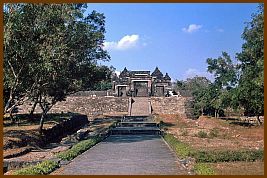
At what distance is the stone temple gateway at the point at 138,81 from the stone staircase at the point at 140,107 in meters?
7.07

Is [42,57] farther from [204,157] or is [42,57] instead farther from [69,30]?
[204,157]

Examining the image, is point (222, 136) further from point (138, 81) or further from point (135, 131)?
point (138, 81)

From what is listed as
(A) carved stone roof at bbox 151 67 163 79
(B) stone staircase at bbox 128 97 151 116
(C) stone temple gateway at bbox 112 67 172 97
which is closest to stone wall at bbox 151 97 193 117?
(B) stone staircase at bbox 128 97 151 116

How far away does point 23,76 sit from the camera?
58.1 ft

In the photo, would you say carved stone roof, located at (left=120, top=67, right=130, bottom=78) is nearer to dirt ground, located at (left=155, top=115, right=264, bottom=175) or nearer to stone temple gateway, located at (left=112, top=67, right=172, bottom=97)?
stone temple gateway, located at (left=112, top=67, right=172, bottom=97)

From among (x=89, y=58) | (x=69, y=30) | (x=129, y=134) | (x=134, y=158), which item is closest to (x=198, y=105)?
(x=129, y=134)

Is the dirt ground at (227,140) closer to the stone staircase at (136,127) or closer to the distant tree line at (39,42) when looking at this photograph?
the stone staircase at (136,127)

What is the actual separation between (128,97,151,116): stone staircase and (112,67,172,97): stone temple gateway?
23.2 feet

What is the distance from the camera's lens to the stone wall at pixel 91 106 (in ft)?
144

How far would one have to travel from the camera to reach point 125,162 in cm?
1401

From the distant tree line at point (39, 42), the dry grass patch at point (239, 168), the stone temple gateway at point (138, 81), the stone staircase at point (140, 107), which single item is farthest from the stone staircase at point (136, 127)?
the stone temple gateway at point (138, 81)

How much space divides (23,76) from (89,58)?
7.51 m

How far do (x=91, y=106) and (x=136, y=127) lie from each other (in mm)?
14295

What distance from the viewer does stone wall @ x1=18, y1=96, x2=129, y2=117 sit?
1722 inches
